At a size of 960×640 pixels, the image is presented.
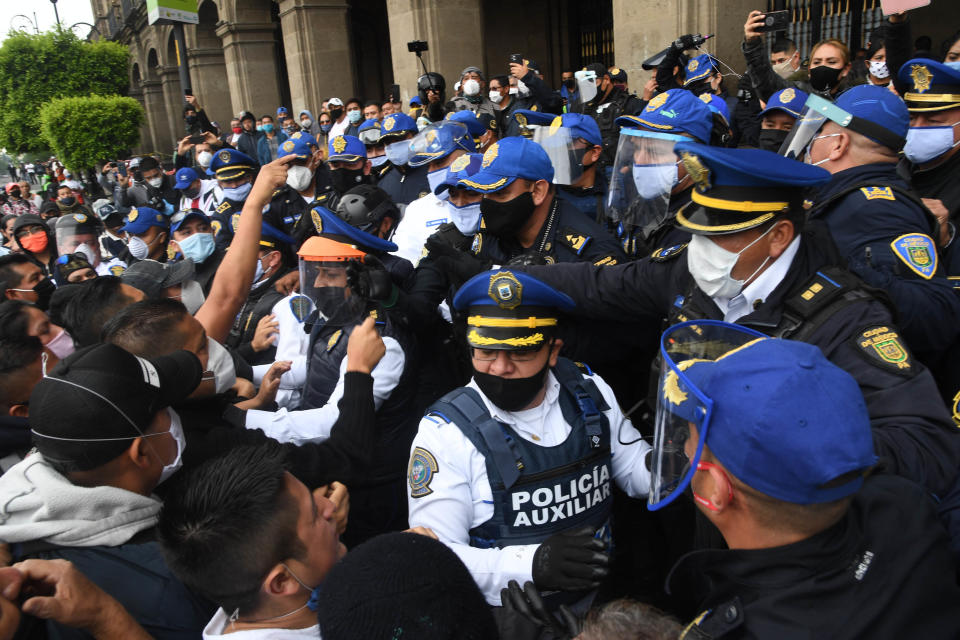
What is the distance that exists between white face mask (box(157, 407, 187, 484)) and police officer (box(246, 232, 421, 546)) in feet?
2.20

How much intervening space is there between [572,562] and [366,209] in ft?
8.64

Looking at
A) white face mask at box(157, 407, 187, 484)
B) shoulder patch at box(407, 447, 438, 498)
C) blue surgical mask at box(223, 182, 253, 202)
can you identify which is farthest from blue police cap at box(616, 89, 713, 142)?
blue surgical mask at box(223, 182, 253, 202)

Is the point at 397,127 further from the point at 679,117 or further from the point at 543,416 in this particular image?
the point at 543,416

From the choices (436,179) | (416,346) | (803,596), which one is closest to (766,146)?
(436,179)

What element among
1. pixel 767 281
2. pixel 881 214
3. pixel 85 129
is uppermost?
pixel 85 129

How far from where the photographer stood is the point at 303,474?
2178mm

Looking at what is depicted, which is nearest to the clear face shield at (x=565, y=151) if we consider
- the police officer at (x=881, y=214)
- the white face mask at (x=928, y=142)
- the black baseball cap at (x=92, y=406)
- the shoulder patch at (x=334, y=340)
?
the police officer at (x=881, y=214)

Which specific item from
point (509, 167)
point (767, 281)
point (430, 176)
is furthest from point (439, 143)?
point (767, 281)

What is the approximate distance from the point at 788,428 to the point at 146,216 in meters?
5.60

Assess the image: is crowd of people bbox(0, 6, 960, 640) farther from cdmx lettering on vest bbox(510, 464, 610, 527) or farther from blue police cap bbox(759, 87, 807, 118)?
blue police cap bbox(759, 87, 807, 118)

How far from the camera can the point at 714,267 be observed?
2129 mm

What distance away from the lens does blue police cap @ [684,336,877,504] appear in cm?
114

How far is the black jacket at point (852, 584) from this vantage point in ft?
3.76

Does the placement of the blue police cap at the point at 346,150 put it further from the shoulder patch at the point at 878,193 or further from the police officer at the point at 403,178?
the shoulder patch at the point at 878,193
